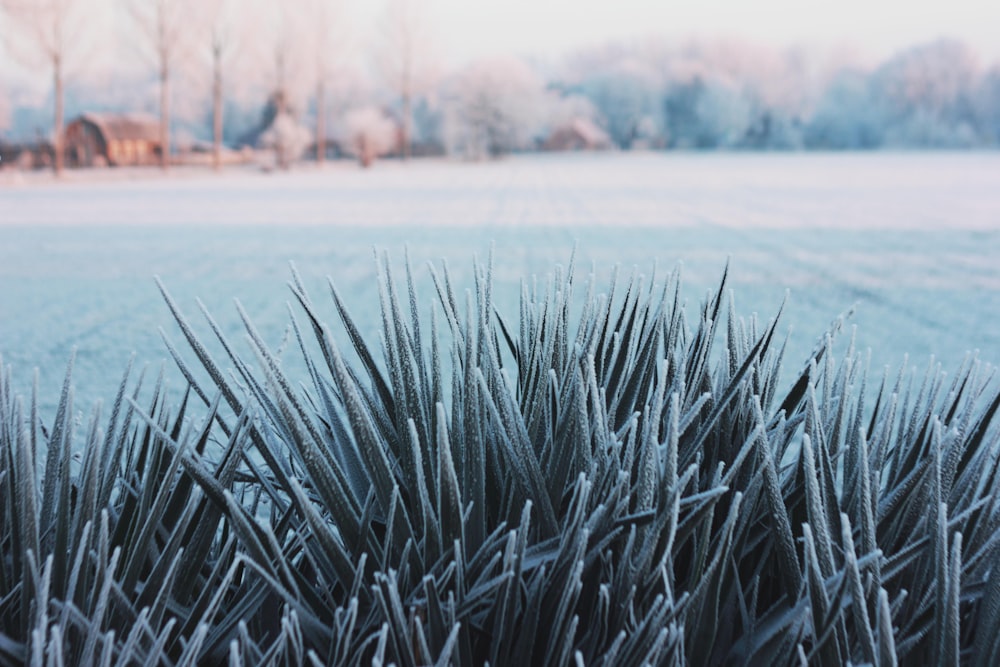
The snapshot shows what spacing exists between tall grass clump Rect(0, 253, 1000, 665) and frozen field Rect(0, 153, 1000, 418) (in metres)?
0.43

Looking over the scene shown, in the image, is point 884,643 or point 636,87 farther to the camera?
point 636,87

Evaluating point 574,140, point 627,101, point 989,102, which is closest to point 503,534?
point 574,140

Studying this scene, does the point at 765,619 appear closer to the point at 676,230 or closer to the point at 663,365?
the point at 663,365

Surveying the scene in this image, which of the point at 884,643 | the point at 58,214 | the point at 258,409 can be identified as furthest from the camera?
the point at 58,214

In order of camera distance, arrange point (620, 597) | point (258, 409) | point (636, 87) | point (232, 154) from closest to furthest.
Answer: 1. point (620, 597)
2. point (258, 409)
3. point (232, 154)
4. point (636, 87)

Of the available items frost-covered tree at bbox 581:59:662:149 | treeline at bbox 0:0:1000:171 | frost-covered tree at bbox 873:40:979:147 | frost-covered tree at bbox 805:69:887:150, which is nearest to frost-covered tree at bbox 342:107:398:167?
treeline at bbox 0:0:1000:171

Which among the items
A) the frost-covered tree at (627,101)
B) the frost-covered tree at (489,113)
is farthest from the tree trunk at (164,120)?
the frost-covered tree at (627,101)

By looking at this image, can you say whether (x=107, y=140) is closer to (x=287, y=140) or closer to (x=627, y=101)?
(x=287, y=140)

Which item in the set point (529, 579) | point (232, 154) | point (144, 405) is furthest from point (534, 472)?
point (232, 154)

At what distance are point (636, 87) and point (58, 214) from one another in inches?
2056

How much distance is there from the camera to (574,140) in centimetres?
5106

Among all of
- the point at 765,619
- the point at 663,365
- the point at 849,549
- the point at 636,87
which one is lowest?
the point at 765,619

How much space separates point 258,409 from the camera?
97cm

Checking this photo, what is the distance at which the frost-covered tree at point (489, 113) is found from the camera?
4369 cm
